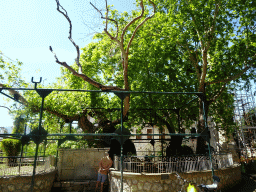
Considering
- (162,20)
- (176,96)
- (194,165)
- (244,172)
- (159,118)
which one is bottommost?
(244,172)

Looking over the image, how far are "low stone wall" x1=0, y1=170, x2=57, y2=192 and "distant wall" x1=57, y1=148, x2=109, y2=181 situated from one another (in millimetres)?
1183

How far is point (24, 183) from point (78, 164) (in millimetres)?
2883

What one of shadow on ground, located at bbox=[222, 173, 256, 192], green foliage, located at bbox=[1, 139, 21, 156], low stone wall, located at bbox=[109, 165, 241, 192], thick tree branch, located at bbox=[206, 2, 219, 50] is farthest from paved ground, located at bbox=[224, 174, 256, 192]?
green foliage, located at bbox=[1, 139, 21, 156]

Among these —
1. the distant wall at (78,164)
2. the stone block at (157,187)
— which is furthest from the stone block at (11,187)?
the stone block at (157,187)

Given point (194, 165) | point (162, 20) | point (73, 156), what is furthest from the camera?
point (162, 20)

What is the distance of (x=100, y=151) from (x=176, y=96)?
672cm

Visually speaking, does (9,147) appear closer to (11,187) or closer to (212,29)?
(11,187)

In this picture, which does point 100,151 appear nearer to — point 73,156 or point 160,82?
point 73,156

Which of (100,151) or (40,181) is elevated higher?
(100,151)

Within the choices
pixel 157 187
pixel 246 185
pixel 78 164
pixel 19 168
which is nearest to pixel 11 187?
pixel 19 168

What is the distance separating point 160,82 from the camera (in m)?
13.6

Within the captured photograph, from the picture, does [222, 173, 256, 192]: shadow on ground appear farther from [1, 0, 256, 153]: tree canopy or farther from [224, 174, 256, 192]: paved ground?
[1, 0, 256, 153]: tree canopy

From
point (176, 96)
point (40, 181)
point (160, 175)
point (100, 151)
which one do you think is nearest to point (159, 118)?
point (176, 96)

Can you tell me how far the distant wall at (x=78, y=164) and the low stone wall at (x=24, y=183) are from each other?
1183 mm
